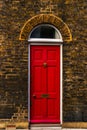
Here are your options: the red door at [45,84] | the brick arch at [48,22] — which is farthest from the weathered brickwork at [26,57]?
the red door at [45,84]

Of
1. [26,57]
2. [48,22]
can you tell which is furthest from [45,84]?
[48,22]

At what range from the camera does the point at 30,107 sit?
1177 centimetres

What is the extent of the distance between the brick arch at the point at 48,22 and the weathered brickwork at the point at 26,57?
0.11m

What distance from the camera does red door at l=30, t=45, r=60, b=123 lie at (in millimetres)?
11781

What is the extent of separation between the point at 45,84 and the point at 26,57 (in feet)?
3.31

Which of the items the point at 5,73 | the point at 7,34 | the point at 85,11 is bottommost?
the point at 5,73

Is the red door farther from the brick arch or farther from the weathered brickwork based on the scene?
the brick arch

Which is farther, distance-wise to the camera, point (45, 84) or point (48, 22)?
point (45, 84)

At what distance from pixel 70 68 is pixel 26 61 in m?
1.34

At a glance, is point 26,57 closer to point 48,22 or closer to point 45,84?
point 45,84

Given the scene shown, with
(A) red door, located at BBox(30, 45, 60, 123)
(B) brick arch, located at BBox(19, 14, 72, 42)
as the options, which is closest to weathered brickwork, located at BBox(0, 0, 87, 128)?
(B) brick arch, located at BBox(19, 14, 72, 42)

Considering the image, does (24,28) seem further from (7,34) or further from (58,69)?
(58,69)

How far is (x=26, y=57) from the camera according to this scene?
38.2ft

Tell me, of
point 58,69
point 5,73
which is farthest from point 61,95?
point 5,73
